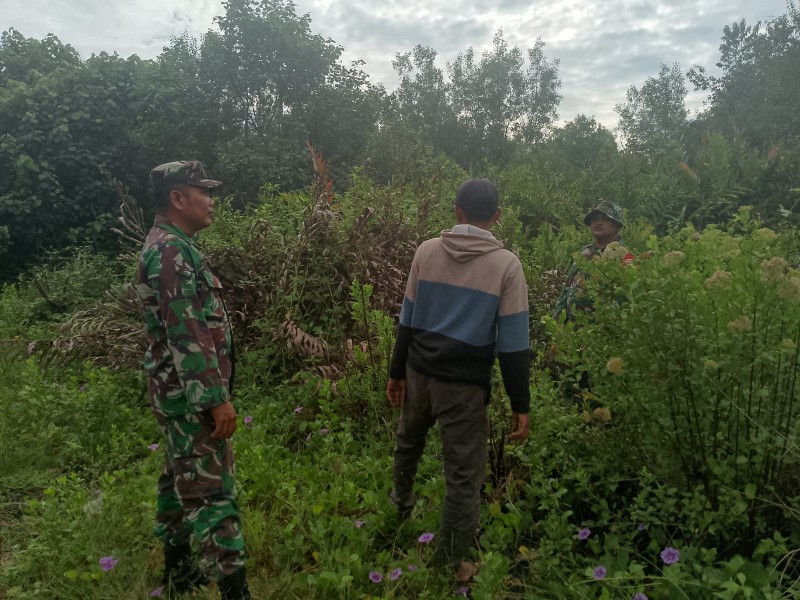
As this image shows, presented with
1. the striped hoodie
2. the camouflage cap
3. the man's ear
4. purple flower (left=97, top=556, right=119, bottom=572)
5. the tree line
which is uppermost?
the tree line

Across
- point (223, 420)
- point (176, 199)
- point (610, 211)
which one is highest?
point (176, 199)

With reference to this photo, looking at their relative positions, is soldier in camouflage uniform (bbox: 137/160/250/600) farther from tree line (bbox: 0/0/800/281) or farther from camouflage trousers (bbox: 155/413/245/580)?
tree line (bbox: 0/0/800/281)

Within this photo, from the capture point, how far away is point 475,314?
8.19 ft

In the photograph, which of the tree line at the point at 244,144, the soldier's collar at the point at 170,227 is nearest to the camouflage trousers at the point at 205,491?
the soldier's collar at the point at 170,227

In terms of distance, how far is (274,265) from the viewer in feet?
18.8

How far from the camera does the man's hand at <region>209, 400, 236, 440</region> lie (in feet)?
7.55

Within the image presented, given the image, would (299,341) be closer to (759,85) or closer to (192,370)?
(192,370)

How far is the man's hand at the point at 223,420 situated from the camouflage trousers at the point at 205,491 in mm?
69

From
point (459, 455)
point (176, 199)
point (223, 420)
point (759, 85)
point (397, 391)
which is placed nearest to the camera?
point (223, 420)

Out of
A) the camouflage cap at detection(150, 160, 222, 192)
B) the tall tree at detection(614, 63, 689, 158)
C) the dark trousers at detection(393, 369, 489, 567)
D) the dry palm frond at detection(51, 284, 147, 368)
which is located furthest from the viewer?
the tall tree at detection(614, 63, 689, 158)

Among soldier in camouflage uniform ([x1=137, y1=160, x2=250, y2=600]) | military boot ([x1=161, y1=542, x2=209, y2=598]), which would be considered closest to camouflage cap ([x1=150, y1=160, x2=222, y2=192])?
soldier in camouflage uniform ([x1=137, y1=160, x2=250, y2=600])

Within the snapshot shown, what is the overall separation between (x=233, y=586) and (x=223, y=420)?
0.72 metres

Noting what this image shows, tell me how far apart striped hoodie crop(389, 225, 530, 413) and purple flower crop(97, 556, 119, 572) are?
169cm

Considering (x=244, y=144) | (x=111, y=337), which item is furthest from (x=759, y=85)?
(x=111, y=337)
